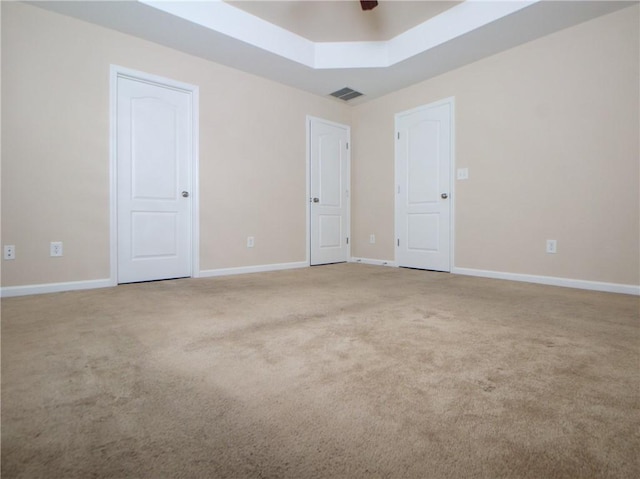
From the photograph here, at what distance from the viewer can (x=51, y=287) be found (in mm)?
2855

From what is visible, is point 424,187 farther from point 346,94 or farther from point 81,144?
Answer: point 81,144

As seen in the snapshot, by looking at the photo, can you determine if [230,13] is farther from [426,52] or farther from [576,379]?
[576,379]

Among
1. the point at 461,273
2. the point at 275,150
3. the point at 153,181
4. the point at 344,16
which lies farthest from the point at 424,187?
the point at 153,181

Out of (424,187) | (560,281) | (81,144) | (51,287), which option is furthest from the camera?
(424,187)

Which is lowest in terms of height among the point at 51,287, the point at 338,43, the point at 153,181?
the point at 51,287

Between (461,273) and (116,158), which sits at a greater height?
(116,158)

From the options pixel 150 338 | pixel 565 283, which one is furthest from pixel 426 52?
pixel 150 338

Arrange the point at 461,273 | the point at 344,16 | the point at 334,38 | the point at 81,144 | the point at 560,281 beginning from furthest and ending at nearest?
the point at 461,273 → the point at 334,38 → the point at 344,16 → the point at 560,281 → the point at 81,144

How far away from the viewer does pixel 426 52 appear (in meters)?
3.56

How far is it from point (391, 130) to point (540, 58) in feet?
6.12

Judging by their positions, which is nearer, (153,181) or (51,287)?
(51,287)

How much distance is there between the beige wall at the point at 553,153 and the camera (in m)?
2.83

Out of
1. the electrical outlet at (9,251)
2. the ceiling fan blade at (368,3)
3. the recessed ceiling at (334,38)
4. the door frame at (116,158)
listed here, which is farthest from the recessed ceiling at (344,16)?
the electrical outlet at (9,251)

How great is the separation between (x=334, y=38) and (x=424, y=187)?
2.10 meters
